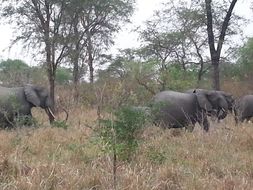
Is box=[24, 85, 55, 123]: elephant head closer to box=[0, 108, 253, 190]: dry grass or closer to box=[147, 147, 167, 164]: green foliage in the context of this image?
box=[0, 108, 253, 190]: dry grass

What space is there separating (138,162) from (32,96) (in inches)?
273

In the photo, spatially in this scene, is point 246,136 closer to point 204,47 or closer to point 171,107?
point 171,107

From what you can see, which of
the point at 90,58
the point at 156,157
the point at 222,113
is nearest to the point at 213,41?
the point at 222,113

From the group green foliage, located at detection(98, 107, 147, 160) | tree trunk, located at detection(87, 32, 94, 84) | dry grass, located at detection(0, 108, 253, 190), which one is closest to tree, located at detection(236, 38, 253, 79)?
tree trunk, located at detection(87, 32, 94, 84)

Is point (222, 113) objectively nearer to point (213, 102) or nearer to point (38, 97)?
point (213, 102)

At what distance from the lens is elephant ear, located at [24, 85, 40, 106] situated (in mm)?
12820

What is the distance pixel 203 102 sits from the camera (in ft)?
37.9

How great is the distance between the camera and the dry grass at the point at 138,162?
5074mm

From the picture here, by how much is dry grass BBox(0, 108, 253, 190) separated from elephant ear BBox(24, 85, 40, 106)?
316 centimetres

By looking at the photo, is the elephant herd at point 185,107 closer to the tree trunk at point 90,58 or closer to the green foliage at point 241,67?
the tree trunk at point 90,58

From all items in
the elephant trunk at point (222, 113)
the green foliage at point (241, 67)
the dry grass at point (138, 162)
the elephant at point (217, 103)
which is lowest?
the dry grass at point (138, 162)

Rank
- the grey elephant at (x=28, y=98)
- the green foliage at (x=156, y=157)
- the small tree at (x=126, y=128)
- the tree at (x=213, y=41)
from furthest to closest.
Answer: the tree at (x=213, y=41)
the grey elephant at (x=28, y=98)
the green foliage at (x=156, y=157)
the small tree at (x=126, y=128)

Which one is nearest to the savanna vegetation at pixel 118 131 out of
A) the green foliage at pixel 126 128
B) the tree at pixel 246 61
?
the green foliage at pixel 126 128

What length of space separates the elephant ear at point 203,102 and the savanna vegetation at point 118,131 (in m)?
0.51
